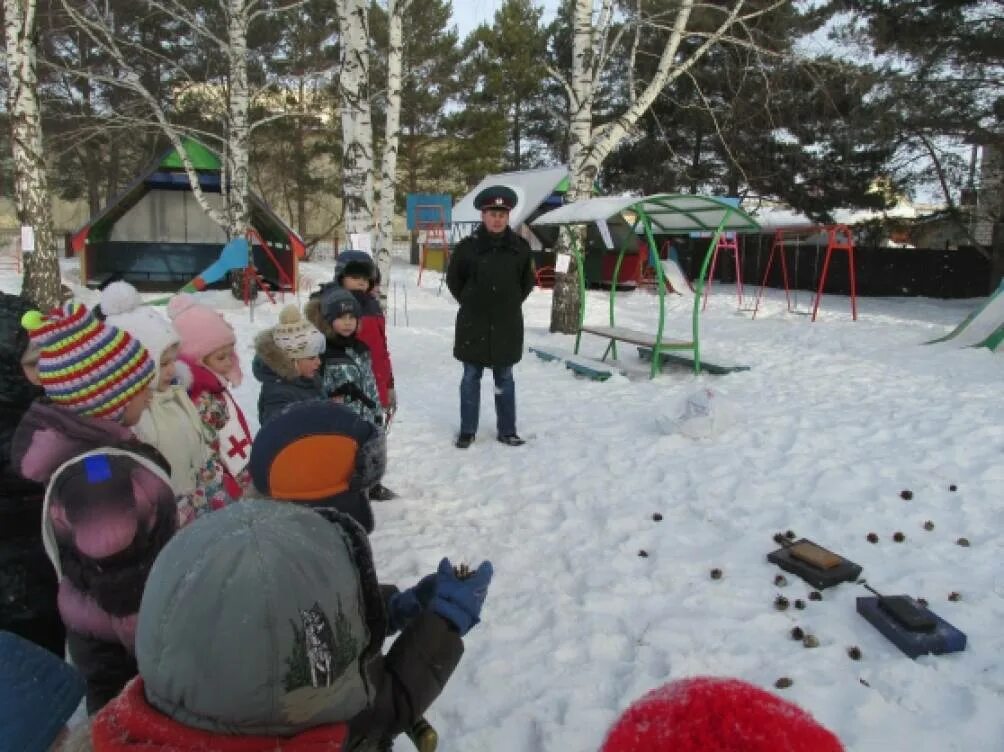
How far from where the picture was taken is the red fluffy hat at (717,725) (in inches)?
36.0

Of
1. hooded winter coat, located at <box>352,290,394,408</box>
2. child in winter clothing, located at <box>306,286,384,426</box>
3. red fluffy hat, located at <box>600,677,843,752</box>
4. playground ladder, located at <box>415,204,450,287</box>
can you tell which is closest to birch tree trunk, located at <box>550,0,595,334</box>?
hooded winter coat, located at <box>352,290,394,408</box>

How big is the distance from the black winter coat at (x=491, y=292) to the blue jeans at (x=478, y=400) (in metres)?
0.11

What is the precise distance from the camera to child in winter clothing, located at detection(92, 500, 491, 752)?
1.11 m

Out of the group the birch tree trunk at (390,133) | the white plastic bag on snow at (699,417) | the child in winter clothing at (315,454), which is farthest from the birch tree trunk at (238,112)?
the child in winter clothing at (315,454)

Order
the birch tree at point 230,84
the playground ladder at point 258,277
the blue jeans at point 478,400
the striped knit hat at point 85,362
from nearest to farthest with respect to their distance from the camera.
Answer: the striped knit hat at point 85,362 < the blue jeans at point 478,400 < the birch tree at point 230,84 < the playground ladder at point 258,277

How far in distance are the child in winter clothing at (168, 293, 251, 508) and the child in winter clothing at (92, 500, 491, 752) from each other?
1943 mm

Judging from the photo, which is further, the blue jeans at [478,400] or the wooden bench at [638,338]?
the wooden bench at [638,338]

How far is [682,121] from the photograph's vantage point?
939 inches

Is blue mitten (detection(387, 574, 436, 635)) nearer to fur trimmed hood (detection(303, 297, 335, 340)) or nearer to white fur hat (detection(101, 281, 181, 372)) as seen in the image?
white fur hat (detection(101, 281, 181, 372))

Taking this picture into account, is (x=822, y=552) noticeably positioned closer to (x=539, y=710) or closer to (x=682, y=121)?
(x=539, y=710)

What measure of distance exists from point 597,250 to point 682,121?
577 centimetres

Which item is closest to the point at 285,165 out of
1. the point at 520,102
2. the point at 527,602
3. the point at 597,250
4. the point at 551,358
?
the point at 520,102

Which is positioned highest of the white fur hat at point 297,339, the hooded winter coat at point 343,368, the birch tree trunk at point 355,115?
the birch tree trunk at point 355,115

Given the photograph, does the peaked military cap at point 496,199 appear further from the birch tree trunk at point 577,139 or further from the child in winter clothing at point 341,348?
the birch tree trunk at point 577,139
